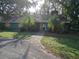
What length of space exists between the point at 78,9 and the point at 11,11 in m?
14.0

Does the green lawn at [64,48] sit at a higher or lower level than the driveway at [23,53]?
lower

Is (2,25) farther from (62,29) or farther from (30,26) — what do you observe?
(62,29)

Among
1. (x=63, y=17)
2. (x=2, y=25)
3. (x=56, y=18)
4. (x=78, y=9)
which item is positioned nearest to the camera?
(x=78, y=9)

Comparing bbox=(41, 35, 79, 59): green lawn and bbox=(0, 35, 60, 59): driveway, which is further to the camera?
bbox=(41, 35, 79, 59): green lawn

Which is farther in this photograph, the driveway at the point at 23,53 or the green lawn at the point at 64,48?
the green lawn at the point at 64,48

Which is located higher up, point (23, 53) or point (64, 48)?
point (23, 53)

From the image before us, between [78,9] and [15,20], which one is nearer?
[78,9]

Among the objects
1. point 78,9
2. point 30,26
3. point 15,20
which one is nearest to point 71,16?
point 78,9

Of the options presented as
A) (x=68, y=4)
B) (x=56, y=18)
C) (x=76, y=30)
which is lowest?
(x=76, y=30)

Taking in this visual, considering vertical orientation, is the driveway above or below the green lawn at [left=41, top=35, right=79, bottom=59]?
above

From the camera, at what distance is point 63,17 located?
37406mm

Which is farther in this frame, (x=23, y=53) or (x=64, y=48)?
(x=64, y=48)

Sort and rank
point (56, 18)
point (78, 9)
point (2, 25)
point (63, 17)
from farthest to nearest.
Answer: point (2, 25), point (63, 17), point (56, 18), point (78, 9)

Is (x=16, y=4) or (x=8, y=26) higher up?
(x=16, y=4)
